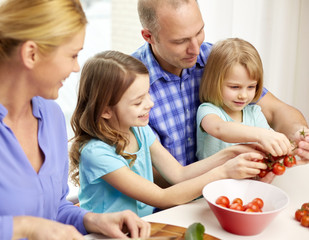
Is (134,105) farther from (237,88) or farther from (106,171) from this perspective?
(237,88)

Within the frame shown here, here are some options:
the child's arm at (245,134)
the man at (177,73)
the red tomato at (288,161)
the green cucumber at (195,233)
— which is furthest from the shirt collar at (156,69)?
the green cucumber at (195,233)

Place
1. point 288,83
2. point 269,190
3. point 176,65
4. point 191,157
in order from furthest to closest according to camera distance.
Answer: point 288,83, point 191,157, point 176,65, point 269,190

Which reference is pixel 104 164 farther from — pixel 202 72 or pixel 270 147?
pixel 202 72

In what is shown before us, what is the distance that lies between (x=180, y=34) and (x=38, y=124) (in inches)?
30.9

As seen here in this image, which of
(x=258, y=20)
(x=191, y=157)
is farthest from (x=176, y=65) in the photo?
(x=258, y=20)

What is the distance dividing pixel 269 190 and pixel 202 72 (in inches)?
32.6

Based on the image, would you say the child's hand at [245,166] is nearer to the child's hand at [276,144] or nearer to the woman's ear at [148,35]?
the child's hand at [276,144]

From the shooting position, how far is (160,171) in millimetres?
1743

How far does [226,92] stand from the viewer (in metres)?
1.90

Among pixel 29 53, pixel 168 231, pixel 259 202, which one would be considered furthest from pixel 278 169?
pixel 29 53

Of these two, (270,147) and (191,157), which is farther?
(191,157)

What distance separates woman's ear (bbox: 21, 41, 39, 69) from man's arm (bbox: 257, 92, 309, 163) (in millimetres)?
1177

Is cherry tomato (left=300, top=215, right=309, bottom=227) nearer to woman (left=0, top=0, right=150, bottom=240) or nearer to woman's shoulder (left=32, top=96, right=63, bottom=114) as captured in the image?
woman (left=0, top=0, right=150, bottom=240)

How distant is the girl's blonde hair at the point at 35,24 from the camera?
107cm
